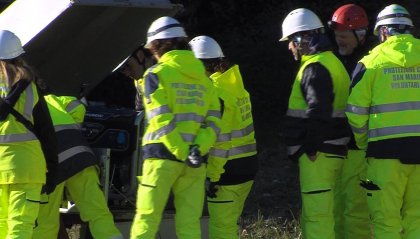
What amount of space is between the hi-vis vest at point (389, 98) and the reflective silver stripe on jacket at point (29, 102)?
2.12 metres

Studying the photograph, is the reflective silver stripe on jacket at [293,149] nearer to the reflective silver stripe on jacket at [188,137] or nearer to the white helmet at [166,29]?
the reflective silver stripe on jacket at [188,137]

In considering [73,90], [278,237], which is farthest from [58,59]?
[278,237]

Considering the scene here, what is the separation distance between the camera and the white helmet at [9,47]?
690 cm

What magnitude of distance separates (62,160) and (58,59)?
1305 millimetres

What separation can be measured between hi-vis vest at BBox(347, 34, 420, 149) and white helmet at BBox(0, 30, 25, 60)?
7.36 feet

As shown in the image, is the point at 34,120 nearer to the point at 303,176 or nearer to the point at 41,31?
the point at 41,31

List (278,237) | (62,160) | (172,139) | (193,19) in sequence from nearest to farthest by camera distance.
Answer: (172,139), (62,160), (278,237), (193,19)

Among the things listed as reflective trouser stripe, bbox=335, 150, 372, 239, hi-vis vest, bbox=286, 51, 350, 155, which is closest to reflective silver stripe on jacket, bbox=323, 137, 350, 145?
hi-vis vest, bbox=286, 51, 350, 155

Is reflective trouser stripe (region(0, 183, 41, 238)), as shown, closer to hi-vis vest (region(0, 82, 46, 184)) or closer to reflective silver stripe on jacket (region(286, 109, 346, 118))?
hi-vis vest (region(0, 82, 46, 184))

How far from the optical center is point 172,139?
6.86 m

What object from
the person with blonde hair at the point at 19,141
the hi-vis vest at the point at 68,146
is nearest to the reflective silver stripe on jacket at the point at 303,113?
the hi-vis vest at the point at 68,146

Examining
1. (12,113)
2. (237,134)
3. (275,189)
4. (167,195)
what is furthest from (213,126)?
(275,189)

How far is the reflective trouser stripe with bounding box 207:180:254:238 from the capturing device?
7.83m

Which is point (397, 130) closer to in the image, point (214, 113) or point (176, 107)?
point (214, 113)
